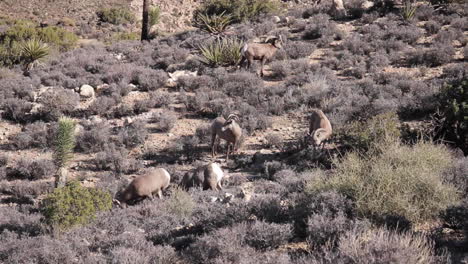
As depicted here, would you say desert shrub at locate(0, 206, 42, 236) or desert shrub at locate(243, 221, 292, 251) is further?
desert shrub at locate(0, 206, 42, 236)

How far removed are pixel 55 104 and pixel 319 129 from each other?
8.44 m

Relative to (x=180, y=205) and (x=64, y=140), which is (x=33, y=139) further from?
(x=180, y=205)

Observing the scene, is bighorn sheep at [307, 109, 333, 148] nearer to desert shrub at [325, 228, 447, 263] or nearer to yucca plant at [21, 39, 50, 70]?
desert shrub at [325, 228, 447, 263]

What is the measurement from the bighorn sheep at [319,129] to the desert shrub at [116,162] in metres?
4.31

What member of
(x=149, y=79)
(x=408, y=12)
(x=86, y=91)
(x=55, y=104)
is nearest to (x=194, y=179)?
(x=55, y=104)

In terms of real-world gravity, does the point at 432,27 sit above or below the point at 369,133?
above

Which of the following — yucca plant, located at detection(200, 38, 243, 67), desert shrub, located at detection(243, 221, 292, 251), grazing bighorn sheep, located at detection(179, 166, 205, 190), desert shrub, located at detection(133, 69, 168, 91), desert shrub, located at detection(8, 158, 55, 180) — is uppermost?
yucca plant, located at detection(200, 38, 243, 67)

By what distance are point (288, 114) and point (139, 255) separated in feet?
28.0

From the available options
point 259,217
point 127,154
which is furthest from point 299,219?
point 127,154

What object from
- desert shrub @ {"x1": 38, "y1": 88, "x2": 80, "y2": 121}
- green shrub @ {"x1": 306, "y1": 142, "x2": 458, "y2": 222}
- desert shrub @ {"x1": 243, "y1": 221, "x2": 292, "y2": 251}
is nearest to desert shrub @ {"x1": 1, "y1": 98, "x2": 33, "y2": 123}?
desert shrub @ {"x1": 38, "y1": 88, "x2": 80, "y2": 121}

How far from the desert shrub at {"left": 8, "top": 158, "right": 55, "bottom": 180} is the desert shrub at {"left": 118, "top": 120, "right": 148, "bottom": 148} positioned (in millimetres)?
1947

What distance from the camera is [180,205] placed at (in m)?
8.03

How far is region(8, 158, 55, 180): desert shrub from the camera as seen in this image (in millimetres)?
11492

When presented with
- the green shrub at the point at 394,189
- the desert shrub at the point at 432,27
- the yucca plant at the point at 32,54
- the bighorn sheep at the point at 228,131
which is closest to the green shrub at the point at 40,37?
the yucca plant at the point at 32,54
